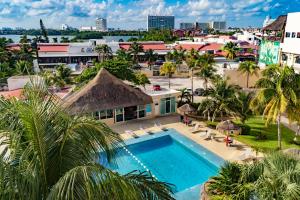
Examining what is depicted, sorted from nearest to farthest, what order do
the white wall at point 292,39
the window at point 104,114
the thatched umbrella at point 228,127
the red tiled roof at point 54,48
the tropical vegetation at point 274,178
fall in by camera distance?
the tropical vegetation at point 274,178 → the thatched umbrella at point 228,127 → the window at point 104,114 → the white wall at point 292,39 → the red tiled roof at point 54,48

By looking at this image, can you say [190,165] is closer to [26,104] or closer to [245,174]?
[245,174]

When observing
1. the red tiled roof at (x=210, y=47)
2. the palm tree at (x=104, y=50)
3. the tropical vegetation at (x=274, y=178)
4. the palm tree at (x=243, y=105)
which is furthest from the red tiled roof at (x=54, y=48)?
the tropical vegetation at (x=274, y=178)

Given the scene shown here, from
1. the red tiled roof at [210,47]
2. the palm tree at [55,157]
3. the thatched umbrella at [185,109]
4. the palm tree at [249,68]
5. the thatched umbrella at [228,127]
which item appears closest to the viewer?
the palm tree at [55,157]

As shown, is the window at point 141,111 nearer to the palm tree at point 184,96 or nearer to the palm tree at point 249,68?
the palm tree at point 184,96

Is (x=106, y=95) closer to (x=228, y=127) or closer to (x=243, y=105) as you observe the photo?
(x=228, y=127)

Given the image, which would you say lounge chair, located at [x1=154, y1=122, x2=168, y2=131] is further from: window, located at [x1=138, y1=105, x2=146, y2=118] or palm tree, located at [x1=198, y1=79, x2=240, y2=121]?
palm tree, located at [x1=198, y1=79, x2=240, y2=121]

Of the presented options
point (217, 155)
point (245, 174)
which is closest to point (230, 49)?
point (217, 155)

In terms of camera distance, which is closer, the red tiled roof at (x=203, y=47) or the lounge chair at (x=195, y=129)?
the lounge chair at (x=195, y=129)
